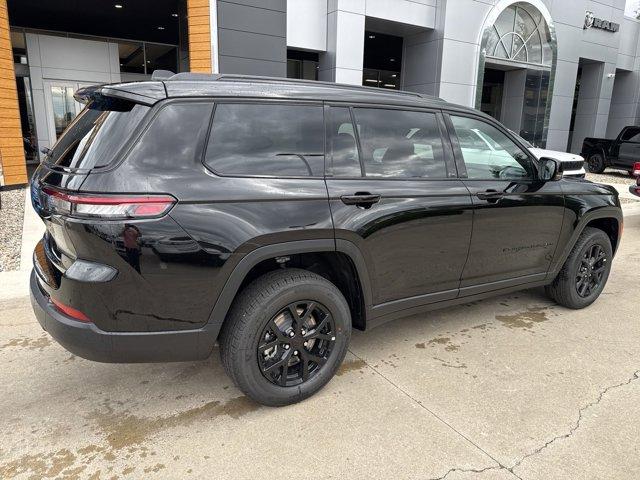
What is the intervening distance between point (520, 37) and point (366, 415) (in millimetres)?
17270

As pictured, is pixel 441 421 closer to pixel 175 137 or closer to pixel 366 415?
pixel 366 415

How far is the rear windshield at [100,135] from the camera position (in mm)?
2328

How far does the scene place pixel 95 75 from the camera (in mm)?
15125

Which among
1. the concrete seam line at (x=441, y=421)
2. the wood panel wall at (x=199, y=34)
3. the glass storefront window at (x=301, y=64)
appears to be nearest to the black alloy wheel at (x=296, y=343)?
the concrete seam line at (x=441, y=421)

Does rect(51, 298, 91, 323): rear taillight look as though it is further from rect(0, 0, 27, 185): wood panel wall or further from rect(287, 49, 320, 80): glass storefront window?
rect(287, 49, 320, 80): glass storefront window

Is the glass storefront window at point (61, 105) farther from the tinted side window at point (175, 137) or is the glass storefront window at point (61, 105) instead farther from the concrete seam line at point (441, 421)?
the concrete seam line at point (441, 421)

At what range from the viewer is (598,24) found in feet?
61.4

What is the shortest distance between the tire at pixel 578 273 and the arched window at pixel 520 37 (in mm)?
12926

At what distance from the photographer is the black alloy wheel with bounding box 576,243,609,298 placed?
4344mm

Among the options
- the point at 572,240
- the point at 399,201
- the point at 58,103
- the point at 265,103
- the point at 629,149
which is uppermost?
the point at 58,103

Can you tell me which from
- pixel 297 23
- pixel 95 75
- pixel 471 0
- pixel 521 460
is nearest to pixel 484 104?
pixel 471 0

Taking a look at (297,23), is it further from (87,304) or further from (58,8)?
(87,304)

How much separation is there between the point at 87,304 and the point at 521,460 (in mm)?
2295

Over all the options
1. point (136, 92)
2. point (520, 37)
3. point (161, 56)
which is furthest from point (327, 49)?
point (136, 92)
